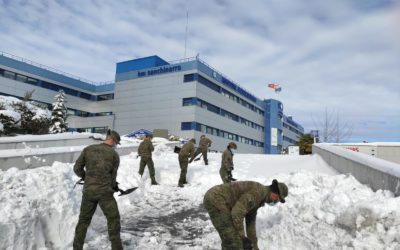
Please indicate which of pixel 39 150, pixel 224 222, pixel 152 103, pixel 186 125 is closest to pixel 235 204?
pixel 224 222

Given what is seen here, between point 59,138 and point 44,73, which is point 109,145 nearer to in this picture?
point 59,138

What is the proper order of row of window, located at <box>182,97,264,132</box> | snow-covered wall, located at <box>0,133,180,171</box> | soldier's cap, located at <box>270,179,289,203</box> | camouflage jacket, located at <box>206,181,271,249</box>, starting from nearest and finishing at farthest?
camouflage jacket, located at <box>206,181,271,249</box>
soldier's cap, located at <box>270,179,289,203</box>
snow-covered wall, located at <box>0,133,180,171</box>
row of window, located at <box>182,97,264,132</box>

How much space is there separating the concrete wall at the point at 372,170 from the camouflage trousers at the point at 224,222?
415 centimetres

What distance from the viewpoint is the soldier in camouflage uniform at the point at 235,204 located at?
4.51m

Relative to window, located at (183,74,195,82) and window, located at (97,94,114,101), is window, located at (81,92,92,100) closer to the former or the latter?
window, located at (97,94,114,101)

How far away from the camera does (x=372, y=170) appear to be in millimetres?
8992

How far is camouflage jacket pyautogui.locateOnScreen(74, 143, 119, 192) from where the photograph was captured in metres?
5.44

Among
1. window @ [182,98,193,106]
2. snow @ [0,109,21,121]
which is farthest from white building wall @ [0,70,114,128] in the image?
snow @ [0,109,21,121]

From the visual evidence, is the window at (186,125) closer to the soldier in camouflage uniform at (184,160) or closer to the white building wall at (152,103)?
the white building wall at (152,103)

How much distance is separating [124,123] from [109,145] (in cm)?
4820

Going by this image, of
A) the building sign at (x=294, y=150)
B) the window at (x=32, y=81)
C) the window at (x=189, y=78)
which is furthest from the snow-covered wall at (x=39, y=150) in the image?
the window at (x=32, y=81)

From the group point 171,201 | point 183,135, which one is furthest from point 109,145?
point 183,135

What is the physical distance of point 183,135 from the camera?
46.7m

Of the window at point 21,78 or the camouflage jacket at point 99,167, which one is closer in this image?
the camouflage jacket at point 99,167
